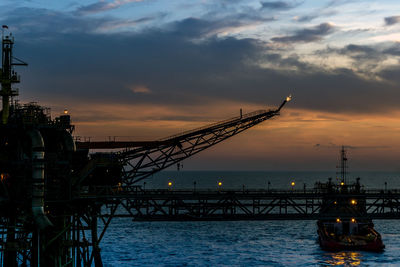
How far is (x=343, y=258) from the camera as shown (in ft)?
258

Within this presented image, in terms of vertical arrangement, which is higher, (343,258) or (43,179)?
(43,179)

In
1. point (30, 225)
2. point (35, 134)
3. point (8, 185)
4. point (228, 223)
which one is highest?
point (35, 134)

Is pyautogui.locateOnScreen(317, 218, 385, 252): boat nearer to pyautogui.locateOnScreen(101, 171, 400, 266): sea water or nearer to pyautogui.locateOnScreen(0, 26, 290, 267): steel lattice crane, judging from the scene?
pyautogui.locateOnScreen(101, 171, 400, 266): sea water

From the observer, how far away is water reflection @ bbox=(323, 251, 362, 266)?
74.9m

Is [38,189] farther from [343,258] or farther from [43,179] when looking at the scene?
[343,258]

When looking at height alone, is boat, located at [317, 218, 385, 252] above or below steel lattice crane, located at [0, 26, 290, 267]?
below

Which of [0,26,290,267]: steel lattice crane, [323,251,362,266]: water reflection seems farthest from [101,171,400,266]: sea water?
[0,26,290,267]: steel lattice crane

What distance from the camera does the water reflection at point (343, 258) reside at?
74.9 meters

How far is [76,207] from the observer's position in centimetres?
4825

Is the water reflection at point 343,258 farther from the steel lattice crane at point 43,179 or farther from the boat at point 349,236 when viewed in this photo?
the steel lattice crane at point 43,179

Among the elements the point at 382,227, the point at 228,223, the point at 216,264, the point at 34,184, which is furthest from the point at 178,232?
the point at 34,184

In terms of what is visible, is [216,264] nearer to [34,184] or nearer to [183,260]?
[183,260]

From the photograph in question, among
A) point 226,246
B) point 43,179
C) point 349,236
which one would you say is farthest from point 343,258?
point 43,179

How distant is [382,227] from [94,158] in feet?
305
